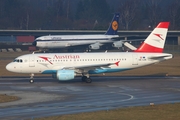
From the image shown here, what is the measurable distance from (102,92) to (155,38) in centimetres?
1272

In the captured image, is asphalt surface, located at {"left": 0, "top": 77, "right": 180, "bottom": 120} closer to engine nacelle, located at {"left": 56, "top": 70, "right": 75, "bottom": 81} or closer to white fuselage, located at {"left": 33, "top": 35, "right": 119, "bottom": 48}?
engine nacelle, located at {"left": 56, "top": 70, "right": 75, "bottom": 81}

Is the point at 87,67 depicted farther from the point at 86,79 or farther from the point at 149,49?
the point at 149,49

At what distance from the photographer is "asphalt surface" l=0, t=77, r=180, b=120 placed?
32656mm

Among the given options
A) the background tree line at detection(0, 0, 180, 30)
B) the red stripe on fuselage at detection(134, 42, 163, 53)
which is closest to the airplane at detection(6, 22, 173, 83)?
the red stripe on fuselage at detection(134, 42, 163, 53)

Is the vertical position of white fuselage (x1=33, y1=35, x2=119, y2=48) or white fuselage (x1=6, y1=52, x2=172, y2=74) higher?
white fuselage (x1=33, y1=35, x2=119, y2=48)

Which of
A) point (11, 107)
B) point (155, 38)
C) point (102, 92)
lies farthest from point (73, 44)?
point (11, 107)

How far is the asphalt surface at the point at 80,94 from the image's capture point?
107ft

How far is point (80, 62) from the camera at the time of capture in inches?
1970

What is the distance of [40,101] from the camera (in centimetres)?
3659

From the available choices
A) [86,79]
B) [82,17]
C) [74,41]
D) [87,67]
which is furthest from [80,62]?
[82,17]

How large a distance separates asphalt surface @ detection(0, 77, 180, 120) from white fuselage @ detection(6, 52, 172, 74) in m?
1.26

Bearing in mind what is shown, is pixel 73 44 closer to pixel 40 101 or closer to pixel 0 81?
pixel 0 81

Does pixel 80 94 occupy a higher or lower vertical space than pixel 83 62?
lower

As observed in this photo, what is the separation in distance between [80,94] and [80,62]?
398 inches
